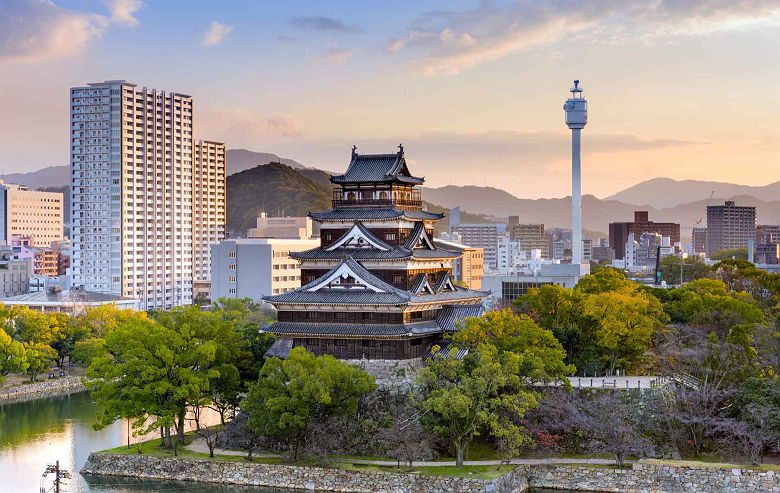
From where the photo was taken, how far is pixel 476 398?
3222 cm

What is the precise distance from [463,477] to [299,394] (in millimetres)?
5779

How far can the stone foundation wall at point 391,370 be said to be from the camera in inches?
1399

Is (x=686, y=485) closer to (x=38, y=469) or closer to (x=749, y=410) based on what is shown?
(x=749, y=410)

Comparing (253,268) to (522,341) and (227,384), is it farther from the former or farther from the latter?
(522,341)

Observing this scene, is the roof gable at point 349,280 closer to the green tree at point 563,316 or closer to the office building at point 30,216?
the green tree at point 563,316

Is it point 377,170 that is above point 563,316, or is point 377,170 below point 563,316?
above

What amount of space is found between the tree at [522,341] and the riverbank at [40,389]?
82.3ft

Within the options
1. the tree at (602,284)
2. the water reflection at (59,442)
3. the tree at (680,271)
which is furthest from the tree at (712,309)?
the tree at (680,271)

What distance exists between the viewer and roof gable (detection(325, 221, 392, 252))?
39562 mm

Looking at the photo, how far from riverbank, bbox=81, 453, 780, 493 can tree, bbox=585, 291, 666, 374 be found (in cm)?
903

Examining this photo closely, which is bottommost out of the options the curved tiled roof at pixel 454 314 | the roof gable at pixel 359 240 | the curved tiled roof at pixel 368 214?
the curved tiled roof at pixel 454 314

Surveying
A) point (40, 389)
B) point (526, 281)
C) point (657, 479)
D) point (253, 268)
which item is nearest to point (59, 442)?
point (40, 389)

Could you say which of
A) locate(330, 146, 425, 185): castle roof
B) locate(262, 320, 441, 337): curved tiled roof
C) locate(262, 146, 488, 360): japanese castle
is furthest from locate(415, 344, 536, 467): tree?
A: locate(330, 146, 425, 185): castle roof

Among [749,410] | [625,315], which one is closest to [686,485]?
[749,410]
